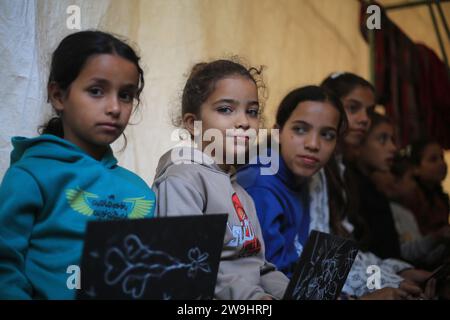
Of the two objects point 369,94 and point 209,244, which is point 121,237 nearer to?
point 209,244

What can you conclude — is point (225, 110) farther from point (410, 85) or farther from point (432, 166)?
→ point (410, 85)

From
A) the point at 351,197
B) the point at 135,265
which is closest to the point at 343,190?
the point at 351,197

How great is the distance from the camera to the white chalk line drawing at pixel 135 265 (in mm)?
911

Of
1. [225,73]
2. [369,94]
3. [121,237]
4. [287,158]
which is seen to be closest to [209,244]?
[121,237]

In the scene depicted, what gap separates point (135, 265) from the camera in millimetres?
938

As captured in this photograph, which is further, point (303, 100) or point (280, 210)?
point (303, 100)

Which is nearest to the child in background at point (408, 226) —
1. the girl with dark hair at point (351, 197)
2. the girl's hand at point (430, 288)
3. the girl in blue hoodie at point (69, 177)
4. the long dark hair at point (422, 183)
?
the long dark hair at point (422, 183)

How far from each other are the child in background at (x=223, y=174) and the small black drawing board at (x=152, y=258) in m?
0.22

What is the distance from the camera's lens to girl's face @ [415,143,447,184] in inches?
111

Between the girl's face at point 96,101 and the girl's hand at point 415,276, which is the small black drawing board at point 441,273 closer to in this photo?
the girl's hand at point 415,276

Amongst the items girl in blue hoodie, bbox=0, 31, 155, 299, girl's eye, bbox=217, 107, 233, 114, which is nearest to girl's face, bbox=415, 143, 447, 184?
girl's eye, bbox=217, 107, 233, 114

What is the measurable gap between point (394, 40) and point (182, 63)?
1.67m

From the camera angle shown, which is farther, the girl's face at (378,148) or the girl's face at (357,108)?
the girl's face at (378,148)

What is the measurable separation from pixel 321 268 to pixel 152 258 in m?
→ 0.43
